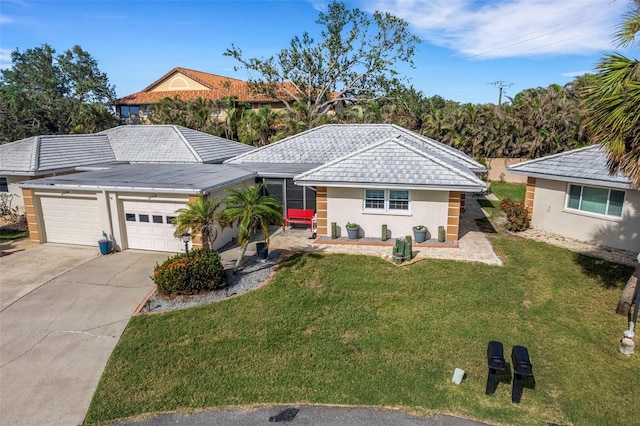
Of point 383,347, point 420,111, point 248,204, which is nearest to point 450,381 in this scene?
point 383,347

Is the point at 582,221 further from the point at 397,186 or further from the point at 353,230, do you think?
the point at 353,230

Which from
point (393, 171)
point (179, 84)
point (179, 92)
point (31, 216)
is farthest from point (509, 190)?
point (179, 84)

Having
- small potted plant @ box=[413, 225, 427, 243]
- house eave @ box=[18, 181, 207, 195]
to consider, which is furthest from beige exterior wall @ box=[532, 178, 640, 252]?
house eave @ box=[18, 181, 207, 195]

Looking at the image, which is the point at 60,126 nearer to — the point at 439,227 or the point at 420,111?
the point at 420,111

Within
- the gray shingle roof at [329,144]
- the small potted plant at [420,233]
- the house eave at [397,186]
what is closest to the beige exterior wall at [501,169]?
the gray shingle roof at [329,144]

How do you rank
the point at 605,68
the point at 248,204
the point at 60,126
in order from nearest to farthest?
the point at 605,68
the point at 248,204
the point at 60,126
